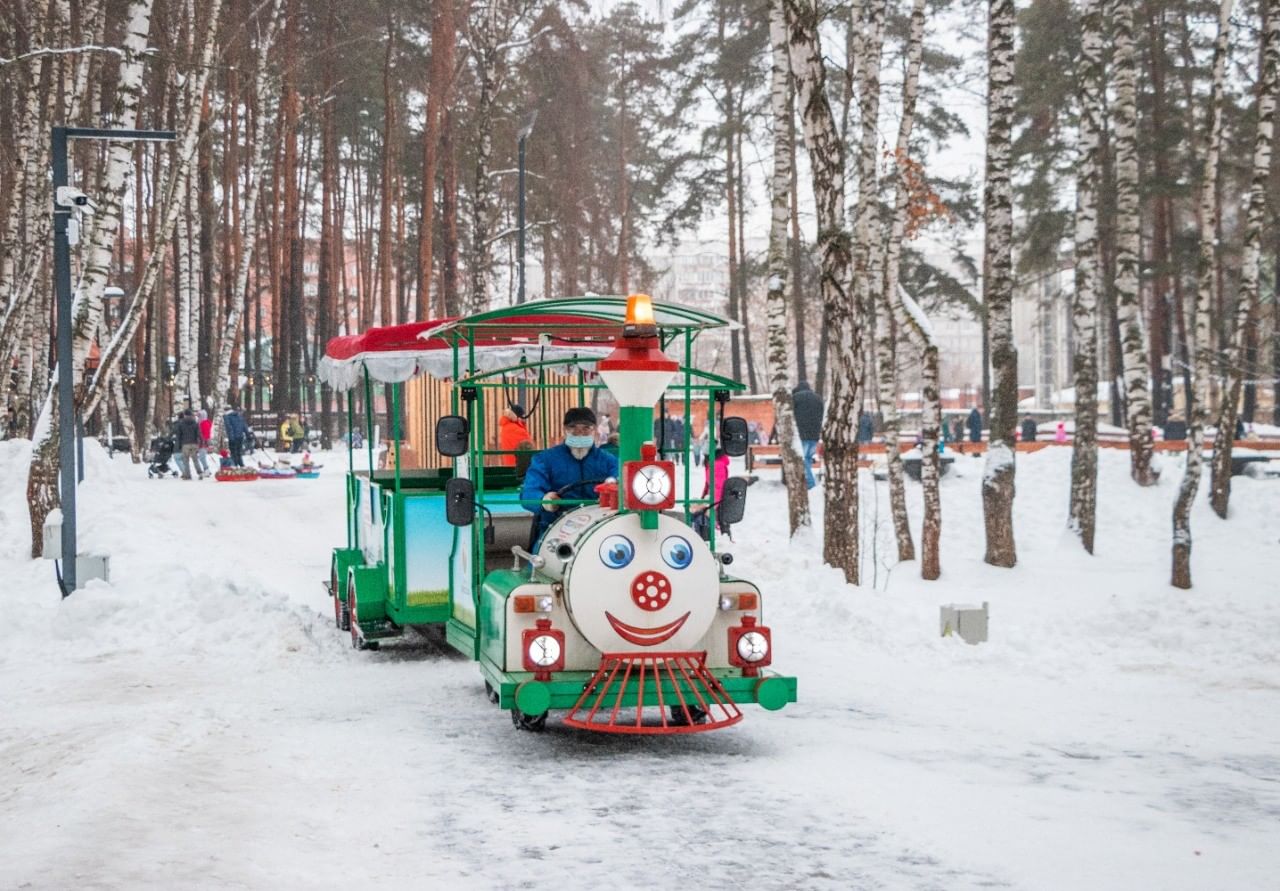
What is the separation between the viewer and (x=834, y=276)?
15.1 m

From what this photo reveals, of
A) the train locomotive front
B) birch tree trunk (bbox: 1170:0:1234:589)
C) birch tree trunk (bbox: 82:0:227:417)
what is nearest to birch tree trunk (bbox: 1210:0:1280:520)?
birch tree trunk (bbox: 1170:0:1234:589)

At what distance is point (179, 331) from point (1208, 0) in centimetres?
2700

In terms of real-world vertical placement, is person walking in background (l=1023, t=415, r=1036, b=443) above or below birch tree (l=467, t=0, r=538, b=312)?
Answer: below

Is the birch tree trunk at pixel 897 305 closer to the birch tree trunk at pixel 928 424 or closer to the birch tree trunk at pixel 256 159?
the birch tree trunk at pixel 928 424

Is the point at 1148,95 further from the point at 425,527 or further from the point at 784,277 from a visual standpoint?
the point at 425,527

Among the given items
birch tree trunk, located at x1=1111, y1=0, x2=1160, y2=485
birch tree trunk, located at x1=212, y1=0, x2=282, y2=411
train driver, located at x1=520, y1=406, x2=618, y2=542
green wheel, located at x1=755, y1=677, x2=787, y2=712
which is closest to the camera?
green wheel, located at x1=755, y1=677, x2=787, y2=712

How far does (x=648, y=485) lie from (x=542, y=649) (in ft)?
3.55

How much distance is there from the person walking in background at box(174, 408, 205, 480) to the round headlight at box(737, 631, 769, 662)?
2475cm

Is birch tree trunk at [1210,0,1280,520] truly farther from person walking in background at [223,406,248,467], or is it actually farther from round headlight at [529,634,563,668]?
person walking in background at [223,406,248,467]

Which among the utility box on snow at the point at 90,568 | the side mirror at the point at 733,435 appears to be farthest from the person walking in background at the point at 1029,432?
the side mirror at the point at 733,435

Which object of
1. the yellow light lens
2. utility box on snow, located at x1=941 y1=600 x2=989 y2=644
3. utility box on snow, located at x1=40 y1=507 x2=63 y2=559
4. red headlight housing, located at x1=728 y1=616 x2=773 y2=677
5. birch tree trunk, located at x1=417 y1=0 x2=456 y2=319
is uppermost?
birch tree trunk, located at x1=417 y1=0 x2=456 y2=319

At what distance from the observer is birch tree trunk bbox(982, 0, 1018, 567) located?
679 inches

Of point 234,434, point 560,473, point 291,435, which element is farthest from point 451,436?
point 291,435

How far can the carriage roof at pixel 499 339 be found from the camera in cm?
936
